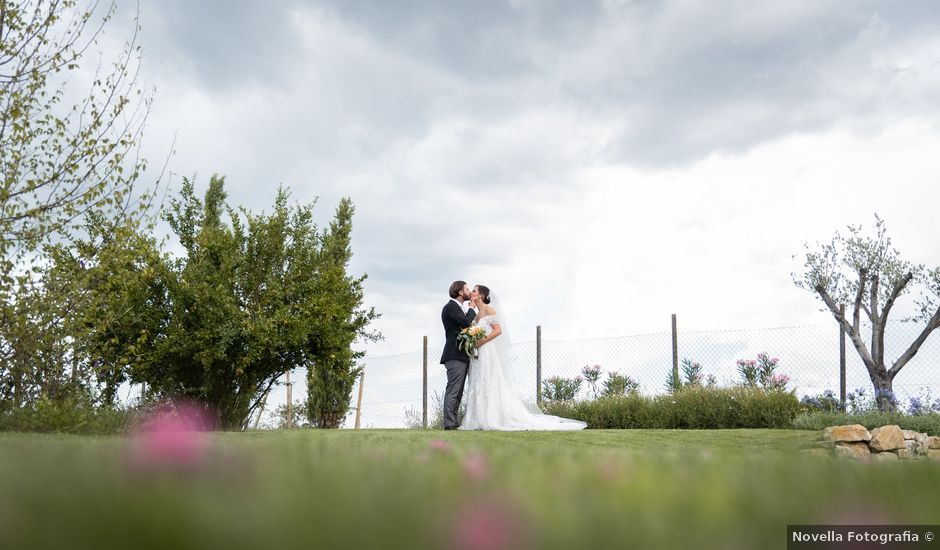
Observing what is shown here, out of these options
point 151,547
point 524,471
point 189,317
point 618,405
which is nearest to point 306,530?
point 151,547

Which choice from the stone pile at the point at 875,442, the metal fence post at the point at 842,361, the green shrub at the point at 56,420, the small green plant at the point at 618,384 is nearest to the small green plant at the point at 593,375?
the small green plant at the point at 618,384

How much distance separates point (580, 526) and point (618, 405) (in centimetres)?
1449

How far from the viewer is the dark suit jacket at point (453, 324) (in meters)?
12.1

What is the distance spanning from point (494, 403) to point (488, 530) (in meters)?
11.2

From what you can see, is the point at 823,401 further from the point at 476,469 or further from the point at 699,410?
the point at 476,469

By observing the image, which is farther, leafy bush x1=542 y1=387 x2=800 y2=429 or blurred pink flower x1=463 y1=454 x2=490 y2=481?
leafy bush x1=542 y1=387 x2=800 y2=429

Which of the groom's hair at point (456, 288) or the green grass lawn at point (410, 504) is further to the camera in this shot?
the groom's hair at point (456, 288)

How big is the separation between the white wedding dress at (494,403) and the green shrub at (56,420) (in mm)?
5434

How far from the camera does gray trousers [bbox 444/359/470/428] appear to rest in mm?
12109

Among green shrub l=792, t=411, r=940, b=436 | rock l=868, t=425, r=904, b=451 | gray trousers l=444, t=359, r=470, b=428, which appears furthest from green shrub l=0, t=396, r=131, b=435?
green shrub l=792, t=411, r=940, b=436

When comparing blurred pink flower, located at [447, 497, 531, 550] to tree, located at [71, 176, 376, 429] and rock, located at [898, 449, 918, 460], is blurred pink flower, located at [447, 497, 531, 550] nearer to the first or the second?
rock, located at [898, 449, 918, 460]

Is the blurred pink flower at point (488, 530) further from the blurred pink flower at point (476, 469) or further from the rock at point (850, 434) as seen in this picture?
the rock at point (850, 434)

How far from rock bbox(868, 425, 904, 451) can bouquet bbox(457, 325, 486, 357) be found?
19.1 ft

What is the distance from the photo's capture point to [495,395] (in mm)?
11914
